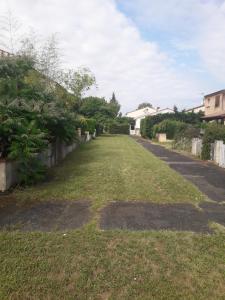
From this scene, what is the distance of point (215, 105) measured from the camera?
1191 inches

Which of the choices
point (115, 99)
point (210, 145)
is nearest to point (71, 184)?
point (210, 145)

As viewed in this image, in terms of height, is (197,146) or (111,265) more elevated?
(197,146)

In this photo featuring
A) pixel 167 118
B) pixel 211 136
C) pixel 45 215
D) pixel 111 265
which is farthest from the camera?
pixel 167 118

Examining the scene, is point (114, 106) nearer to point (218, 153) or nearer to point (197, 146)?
point (197, 146)

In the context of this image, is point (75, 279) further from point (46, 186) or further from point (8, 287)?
point (46, 186)

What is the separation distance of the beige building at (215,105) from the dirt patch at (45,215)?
23.4 metres

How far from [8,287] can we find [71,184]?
14.6 feet

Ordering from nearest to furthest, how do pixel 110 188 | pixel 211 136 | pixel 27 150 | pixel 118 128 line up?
pixel 27 150 < pixel 110 188 < pixel 211 136 < pixel 118 128

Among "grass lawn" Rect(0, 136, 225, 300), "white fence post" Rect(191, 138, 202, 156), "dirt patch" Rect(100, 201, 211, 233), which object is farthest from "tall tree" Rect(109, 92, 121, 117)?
"grass lawn" Rect(0, 136, 225, 300)

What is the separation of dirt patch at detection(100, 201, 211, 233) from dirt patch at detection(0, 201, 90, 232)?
1.56ft

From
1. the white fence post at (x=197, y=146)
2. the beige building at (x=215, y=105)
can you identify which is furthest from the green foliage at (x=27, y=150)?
the beige building at (x=215, y=105)

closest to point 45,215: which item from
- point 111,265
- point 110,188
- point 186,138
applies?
point 111,265

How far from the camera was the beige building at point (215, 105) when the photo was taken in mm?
27559

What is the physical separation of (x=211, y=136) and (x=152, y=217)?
33.0ft
